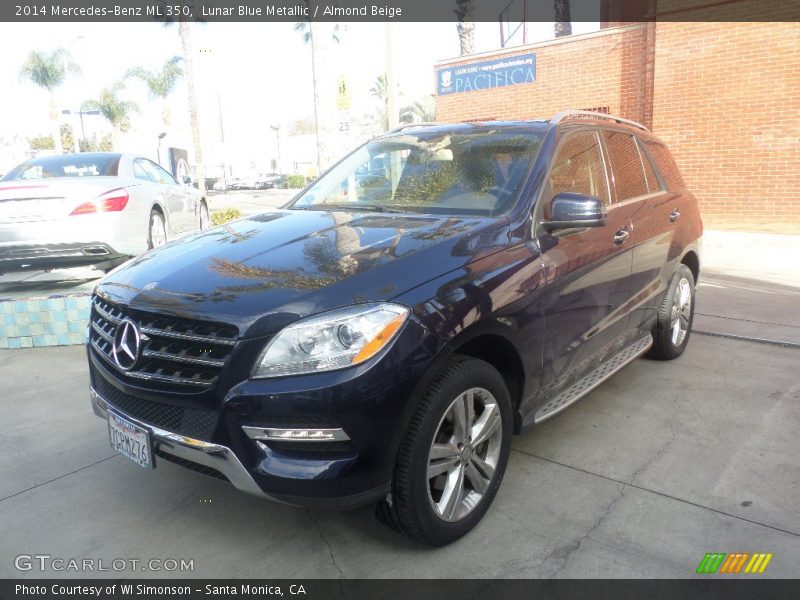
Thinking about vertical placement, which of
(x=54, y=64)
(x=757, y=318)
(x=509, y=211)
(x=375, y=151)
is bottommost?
(x=757, y=318)

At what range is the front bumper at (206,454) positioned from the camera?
238cm

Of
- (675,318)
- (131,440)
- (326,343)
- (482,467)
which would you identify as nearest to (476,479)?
(482,467)

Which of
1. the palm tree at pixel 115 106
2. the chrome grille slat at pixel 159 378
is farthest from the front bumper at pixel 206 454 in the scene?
the palm tree at pixel 115 106

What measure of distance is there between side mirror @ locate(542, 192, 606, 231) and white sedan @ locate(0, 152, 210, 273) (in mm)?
5165

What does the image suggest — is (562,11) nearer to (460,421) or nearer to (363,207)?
(363,207)

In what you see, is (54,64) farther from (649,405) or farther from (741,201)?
(649,405)

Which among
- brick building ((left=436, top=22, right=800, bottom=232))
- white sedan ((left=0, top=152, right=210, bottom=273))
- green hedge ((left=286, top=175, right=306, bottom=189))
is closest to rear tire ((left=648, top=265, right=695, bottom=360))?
white sedan ((left=0, top=152, right=210, bottom=273))

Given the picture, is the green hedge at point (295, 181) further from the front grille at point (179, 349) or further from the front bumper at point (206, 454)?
the front bumper at point (206, 454)

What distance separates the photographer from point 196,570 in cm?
268

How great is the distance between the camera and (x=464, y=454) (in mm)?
2746

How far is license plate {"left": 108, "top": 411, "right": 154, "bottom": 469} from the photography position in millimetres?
2617

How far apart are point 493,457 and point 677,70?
11626 mm

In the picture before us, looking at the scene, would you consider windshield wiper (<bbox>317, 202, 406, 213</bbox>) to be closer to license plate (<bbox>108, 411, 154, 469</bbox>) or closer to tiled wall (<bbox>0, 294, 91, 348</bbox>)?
license plate (<bbox>108, 411, 154, 469</bbox>)
